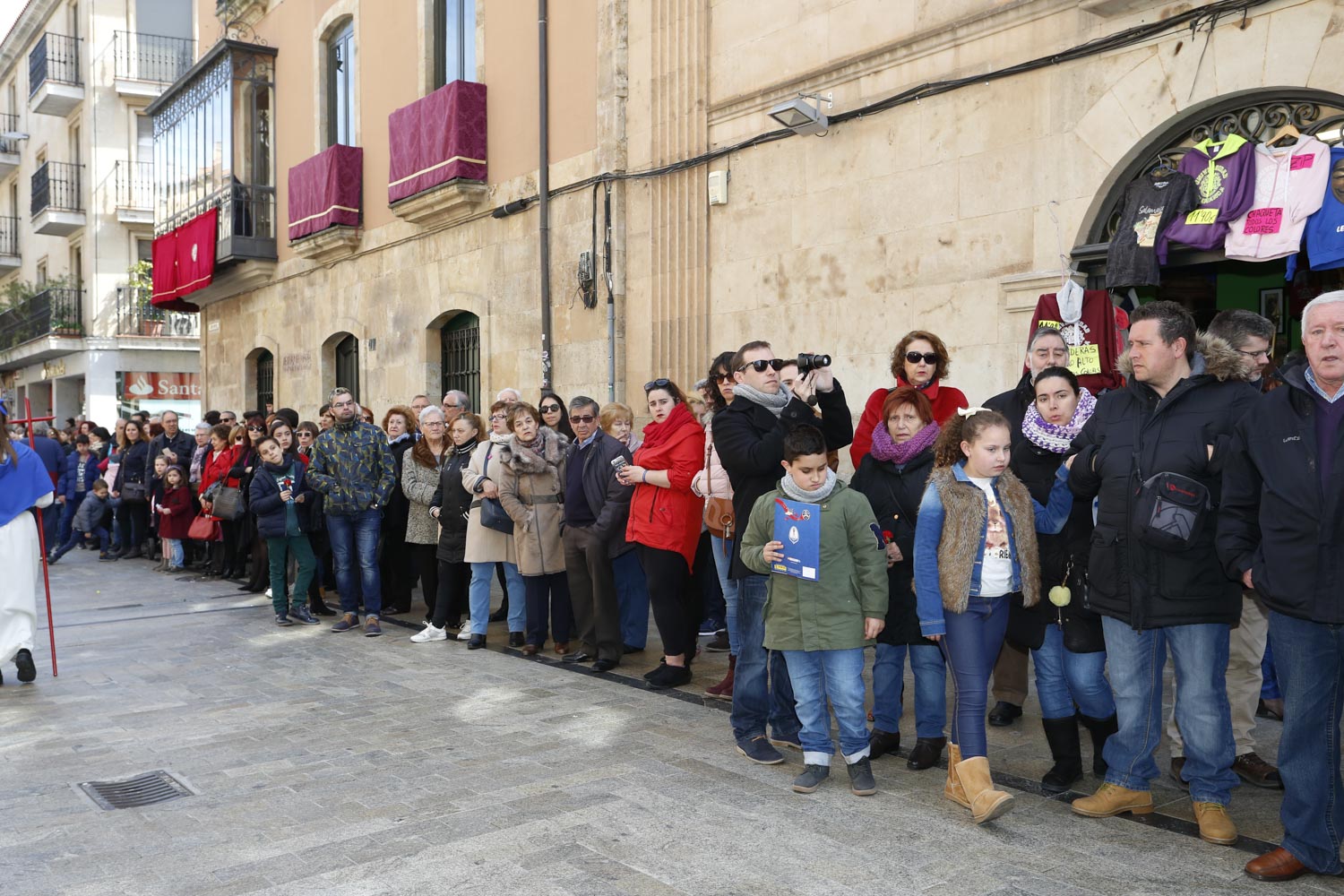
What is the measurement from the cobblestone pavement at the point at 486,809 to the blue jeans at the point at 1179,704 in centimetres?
21

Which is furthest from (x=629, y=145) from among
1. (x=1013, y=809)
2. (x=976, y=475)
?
(x=1013, y=809)

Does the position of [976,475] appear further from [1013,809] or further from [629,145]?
[629,145]

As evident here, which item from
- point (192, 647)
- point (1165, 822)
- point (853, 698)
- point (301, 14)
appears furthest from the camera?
point (301, 14)

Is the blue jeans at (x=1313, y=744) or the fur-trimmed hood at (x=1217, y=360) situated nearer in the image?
the blue jeans at (x=1313, y=744)

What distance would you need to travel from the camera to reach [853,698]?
15.1ft

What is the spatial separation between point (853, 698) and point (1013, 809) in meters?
0.73

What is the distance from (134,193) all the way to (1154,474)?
3069cm

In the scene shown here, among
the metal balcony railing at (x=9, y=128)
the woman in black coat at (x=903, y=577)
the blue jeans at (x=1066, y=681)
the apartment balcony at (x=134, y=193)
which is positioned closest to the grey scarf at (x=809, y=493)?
the woman in black coat at (x=903, y=577)

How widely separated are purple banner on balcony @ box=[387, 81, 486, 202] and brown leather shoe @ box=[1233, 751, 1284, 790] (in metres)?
10.8

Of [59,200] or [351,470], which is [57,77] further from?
[351,470]

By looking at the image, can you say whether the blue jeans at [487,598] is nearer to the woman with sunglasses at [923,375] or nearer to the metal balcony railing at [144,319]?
the woman with sunglasses at [923,375]

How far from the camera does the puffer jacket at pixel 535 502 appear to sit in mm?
7508

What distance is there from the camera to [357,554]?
346 inches

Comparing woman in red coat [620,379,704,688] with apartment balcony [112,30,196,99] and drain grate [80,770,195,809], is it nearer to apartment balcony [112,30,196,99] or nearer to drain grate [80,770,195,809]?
drain grate [80,770,195,809]
